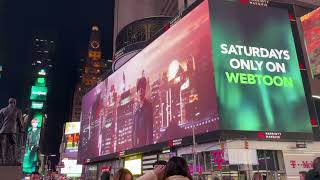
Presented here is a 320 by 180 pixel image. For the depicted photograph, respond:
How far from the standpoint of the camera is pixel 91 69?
135375 mm

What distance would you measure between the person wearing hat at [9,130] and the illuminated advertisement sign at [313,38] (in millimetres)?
16218

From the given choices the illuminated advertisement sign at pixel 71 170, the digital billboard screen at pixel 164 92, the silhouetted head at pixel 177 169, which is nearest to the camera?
the silhouetted head at pixel 177 169

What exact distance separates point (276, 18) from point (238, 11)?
2.72m

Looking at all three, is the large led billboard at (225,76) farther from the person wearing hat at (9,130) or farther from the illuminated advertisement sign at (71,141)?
the illuminated advertisement sign at (71,141)

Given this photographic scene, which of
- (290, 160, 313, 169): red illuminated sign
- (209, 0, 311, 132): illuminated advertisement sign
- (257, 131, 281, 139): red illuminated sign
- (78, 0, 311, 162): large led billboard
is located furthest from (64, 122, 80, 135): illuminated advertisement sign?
(290, 160, 313, 169): red illuminated sign

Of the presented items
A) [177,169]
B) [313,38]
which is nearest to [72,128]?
[313,38]

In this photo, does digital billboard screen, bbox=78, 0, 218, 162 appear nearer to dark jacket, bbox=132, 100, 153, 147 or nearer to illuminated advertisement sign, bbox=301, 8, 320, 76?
dark jacket, bbox=132, 100, 153, 147

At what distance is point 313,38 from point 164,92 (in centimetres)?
998

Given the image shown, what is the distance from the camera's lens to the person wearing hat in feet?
40.7

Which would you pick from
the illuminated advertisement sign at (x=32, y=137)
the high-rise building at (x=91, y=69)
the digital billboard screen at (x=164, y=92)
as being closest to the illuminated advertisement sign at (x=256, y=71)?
the digital billboard screen at (x=164, y=92)

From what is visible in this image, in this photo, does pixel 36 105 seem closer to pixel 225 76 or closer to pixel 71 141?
pixel 71 141

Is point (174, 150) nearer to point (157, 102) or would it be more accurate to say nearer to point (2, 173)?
point (157, 102)

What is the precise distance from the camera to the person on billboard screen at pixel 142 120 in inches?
976

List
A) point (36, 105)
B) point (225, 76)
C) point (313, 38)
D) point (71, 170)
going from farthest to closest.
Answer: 1. point (36, 105)
2. point (71, 170)
3. point (313, 38)
4. point (225, 76)
